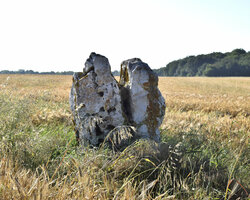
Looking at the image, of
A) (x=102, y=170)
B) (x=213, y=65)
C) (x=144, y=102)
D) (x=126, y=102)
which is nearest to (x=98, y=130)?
(x=126, y=102)

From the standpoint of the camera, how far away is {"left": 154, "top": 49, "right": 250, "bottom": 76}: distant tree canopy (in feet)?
260

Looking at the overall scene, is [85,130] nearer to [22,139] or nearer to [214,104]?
[22,139]

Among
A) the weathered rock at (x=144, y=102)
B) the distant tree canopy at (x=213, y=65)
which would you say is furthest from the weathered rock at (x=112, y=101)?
the distant tree canopy at (x=213, y=65)

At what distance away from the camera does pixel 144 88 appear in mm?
3719

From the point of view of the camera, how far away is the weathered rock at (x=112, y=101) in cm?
360

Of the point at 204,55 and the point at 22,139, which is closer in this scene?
the point at 22,139

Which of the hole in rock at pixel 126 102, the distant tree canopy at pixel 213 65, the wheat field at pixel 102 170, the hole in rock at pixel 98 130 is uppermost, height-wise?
the distant tree canopy at pixel 213 65

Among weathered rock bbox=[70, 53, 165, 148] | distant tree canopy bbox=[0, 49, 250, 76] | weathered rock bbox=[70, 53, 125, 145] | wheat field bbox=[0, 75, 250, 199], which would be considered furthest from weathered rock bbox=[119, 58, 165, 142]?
distant tree canopy bbox=[0, 49, 250, 76]

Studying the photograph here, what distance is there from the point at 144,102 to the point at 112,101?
1.83 ft

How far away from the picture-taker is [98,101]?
362 centimetres

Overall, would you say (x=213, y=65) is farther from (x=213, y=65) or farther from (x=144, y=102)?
(x=144, y=102)

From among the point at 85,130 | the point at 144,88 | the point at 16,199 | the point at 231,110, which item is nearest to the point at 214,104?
the point at 231,110

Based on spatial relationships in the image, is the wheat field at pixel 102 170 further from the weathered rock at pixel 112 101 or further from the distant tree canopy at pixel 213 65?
the distant tree canopy at pixel 213 65

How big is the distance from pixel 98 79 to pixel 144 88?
80cm
